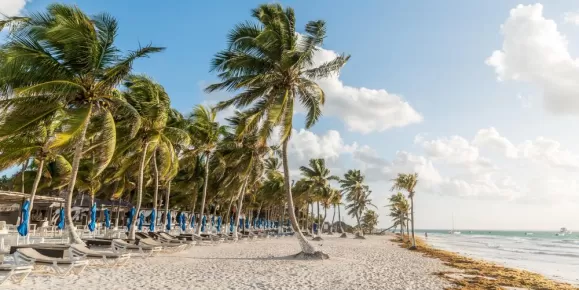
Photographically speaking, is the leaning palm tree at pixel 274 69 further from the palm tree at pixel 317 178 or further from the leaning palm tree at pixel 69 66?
the palm tree at pixel 317 178

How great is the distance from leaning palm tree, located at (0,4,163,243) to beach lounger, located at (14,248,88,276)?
3026 mm

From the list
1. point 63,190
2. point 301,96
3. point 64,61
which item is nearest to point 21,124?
point 64,61

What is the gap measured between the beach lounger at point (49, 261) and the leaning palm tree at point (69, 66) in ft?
9.93

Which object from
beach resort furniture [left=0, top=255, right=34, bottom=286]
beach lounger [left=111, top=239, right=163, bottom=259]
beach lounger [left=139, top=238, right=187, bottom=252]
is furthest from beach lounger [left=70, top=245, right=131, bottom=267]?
beach lounger [left=139, top=238, right=187, bottom=252]

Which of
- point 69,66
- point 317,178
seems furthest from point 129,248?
point 317,178

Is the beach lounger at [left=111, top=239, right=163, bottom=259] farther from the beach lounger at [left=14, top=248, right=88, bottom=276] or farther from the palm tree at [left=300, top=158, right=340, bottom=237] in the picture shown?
the palm tree at [left=300, top=158, right=340, bottom=237]

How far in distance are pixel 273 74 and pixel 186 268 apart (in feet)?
27.2

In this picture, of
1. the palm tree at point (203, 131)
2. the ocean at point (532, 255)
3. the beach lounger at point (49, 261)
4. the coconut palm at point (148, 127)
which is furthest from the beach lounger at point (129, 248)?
the ocean at point (532, 255)

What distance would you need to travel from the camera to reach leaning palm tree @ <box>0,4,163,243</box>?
1105 cm

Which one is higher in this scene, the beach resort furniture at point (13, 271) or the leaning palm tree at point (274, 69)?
the leaning palm tree at point (274, 69)

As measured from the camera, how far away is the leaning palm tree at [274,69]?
48.6ft

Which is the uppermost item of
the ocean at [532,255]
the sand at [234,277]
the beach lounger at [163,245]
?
the beach lounger at [163,245]

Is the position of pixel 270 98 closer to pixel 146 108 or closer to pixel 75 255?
pixel 146 108

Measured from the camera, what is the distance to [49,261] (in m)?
8.08
